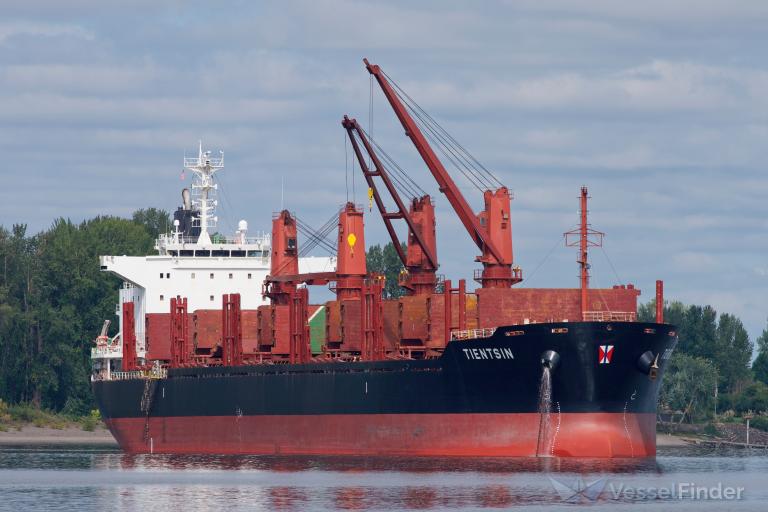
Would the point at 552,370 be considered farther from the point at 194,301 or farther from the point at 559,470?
the point at 194,301

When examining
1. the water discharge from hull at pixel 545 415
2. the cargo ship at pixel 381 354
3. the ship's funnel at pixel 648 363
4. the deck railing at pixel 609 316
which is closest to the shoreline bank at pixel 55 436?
the cargo ship at pixel 381 354

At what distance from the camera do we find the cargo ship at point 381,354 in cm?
6134

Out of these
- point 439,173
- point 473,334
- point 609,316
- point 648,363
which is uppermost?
point 439,173

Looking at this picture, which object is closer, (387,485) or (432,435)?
(387,485)

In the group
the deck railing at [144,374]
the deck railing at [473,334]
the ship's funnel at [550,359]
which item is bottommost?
the deck railing at [144,374]

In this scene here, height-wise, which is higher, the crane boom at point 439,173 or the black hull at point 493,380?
the crane boom at point 439,173

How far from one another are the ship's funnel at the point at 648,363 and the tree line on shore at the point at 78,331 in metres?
43.7

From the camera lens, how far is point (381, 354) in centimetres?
6681

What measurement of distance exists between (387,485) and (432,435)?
28.8 ft

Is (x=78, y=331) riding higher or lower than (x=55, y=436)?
higher

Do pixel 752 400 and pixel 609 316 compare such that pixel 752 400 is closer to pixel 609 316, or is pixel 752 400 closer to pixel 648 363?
pixel 609 316

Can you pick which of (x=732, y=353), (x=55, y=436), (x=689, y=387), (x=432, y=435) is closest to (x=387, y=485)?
(x=432, y=435)

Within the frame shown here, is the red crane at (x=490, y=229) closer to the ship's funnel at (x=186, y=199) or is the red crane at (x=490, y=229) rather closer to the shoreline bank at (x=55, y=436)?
the ship's funnel at (x=186, y=199)

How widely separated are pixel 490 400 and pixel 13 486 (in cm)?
1677
